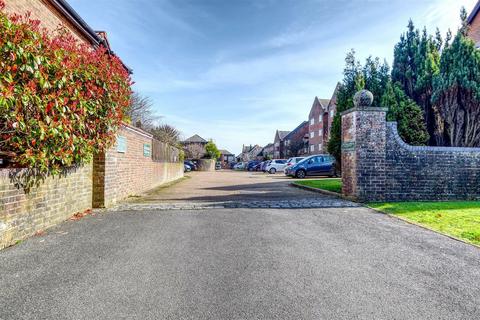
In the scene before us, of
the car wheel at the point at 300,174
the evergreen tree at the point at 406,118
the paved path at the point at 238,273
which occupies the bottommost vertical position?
the paved path at the point at 238,273

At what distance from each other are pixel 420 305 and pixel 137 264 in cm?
323

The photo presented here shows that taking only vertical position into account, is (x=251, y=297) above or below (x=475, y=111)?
below

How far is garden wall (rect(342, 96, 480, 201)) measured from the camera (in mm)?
8789

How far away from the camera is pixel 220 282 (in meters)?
3.19

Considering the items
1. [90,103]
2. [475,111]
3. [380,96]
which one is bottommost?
[90,103]

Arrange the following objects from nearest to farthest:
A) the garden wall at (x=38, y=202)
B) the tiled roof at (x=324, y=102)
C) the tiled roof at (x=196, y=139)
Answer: the garden wall at (x=38, y=202) < the tiled roof at (x=324, y=102) < the tiled roof at (x=196, y=139)

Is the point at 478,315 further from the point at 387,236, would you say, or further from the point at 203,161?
the point at 203,161

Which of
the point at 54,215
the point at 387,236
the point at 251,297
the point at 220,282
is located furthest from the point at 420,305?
the point at 54,215

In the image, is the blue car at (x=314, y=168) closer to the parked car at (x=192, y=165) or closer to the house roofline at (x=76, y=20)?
the house roofline at (x=76, y=20)

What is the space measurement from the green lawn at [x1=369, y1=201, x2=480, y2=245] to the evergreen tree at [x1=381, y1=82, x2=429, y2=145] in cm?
362

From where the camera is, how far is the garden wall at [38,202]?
428 cm

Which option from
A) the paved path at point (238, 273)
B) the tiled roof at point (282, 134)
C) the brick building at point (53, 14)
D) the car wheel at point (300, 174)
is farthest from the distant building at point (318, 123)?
the paved path at point (238, 273)

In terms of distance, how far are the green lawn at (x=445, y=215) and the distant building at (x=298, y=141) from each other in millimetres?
53286

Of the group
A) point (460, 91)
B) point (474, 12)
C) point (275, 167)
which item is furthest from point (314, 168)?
point (474, 12)
